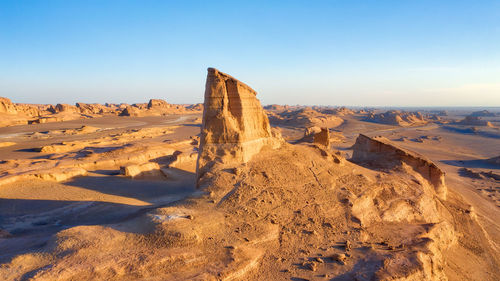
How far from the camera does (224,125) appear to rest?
8.44 meters

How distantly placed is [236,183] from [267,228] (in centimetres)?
185

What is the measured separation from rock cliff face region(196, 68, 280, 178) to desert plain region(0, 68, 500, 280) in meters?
0.03

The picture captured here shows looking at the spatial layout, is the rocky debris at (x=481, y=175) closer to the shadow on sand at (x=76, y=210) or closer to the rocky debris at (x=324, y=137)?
the rocky debris at (x=324, y=137)

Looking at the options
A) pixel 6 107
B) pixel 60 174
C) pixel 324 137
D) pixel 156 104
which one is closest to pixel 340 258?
pixel 324 137

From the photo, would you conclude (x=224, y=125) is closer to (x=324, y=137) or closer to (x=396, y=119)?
(x=324, y=137)

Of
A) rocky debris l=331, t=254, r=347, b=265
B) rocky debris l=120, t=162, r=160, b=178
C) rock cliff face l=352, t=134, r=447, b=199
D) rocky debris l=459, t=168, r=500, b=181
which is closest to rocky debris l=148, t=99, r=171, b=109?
rocky debris l=120, t=162, r=160, b=178

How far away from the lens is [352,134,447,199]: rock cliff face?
11.1 meters

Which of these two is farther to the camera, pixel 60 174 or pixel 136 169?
pixel 136 169

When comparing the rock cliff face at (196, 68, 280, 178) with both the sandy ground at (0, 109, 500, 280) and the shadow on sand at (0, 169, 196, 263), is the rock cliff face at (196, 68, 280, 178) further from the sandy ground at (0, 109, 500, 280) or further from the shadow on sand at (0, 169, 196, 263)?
the shadow on sand at (0, 169, 196, 263)

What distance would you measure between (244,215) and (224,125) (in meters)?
3.29

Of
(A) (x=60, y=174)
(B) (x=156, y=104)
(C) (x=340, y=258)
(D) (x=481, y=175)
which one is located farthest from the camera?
(B) (x=156, y=104)

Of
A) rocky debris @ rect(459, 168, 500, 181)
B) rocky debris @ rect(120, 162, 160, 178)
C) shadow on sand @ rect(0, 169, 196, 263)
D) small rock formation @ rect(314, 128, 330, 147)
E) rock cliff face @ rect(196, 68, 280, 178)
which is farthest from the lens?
rocky debris @ rect(459, 168, 500, 181)

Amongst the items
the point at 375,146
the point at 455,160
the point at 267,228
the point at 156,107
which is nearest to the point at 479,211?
the point at 375,146

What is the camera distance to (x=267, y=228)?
19.3ft
